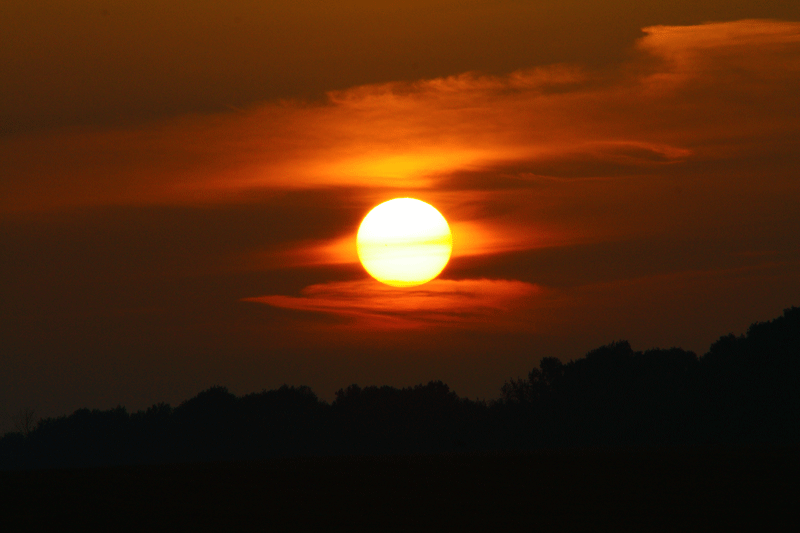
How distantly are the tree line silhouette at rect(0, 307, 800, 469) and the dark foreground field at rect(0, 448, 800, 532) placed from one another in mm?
36539

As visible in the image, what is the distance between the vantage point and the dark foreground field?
26.1 metres

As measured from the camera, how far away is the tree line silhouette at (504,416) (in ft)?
293

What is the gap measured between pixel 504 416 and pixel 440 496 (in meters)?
93.0

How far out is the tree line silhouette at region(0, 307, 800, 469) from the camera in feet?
293

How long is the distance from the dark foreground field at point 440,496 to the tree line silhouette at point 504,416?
36.5 meters

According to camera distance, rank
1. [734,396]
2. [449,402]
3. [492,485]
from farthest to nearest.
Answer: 1. [449,402]
2. [734,396]
3. [492,485]

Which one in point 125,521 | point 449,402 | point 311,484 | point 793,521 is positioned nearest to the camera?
point 793,521

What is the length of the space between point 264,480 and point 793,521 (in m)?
20.0

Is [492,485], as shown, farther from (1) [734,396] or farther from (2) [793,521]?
(1) [734,396]

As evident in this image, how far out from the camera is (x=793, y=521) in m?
23.6

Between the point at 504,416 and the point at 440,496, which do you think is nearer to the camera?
the point at 440,496

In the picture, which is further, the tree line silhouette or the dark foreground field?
the tree line silhouette

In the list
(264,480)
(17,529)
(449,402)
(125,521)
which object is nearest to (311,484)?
(264,480)

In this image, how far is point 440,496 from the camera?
100 feet
